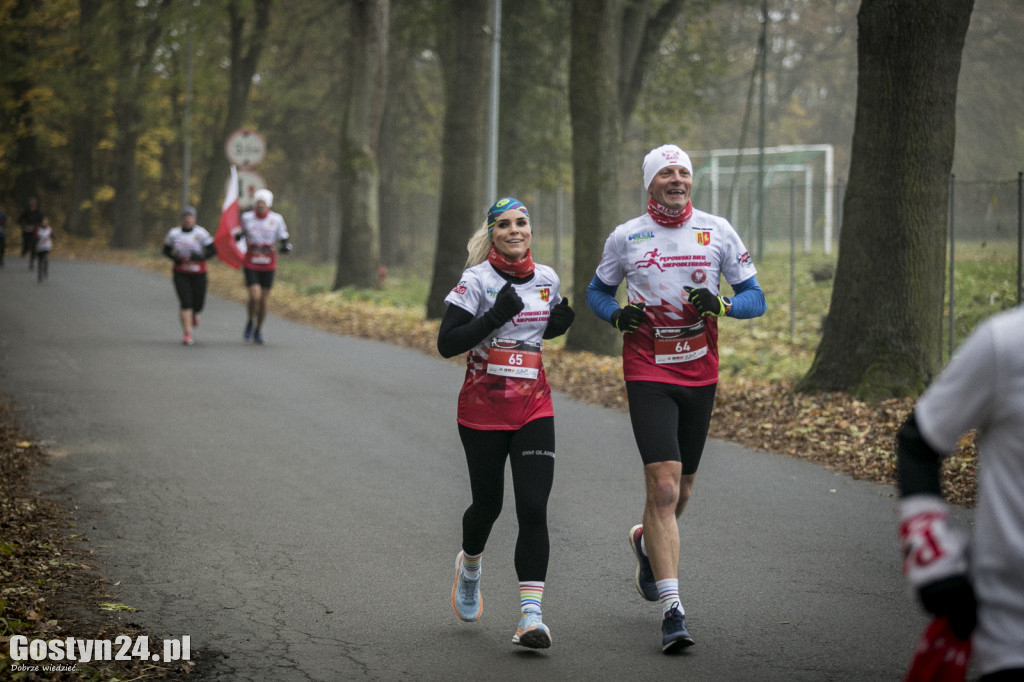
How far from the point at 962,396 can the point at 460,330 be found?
2952 millimetres

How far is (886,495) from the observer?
330 inches

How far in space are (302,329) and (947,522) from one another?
1980 cm

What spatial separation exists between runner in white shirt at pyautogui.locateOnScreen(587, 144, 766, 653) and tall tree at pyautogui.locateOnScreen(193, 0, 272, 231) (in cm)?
3242

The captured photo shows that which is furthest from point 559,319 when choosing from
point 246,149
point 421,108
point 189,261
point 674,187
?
point 421,108

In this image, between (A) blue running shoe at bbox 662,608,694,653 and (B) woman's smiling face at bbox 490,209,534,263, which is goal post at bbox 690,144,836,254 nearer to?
(B) woman's smiling face at bbox 490,209,534,263

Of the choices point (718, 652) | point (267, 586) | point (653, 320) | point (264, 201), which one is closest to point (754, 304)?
point (653, 320)

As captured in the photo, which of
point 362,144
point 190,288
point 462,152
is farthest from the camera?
point 362,144

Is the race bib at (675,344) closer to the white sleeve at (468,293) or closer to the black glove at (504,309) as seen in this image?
the black glove at (504,309)

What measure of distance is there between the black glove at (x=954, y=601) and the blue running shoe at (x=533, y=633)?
2.77 m

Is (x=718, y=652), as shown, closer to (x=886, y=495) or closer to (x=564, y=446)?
(x=886, y=495)

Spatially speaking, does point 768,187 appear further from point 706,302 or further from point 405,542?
point 706,302

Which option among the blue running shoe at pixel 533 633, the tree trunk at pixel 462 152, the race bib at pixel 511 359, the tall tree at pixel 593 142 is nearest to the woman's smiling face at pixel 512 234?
the race bib at pixel 511 359

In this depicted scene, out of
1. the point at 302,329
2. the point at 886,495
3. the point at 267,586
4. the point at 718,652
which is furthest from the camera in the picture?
the point at 302,329

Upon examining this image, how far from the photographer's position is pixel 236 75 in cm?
4062
